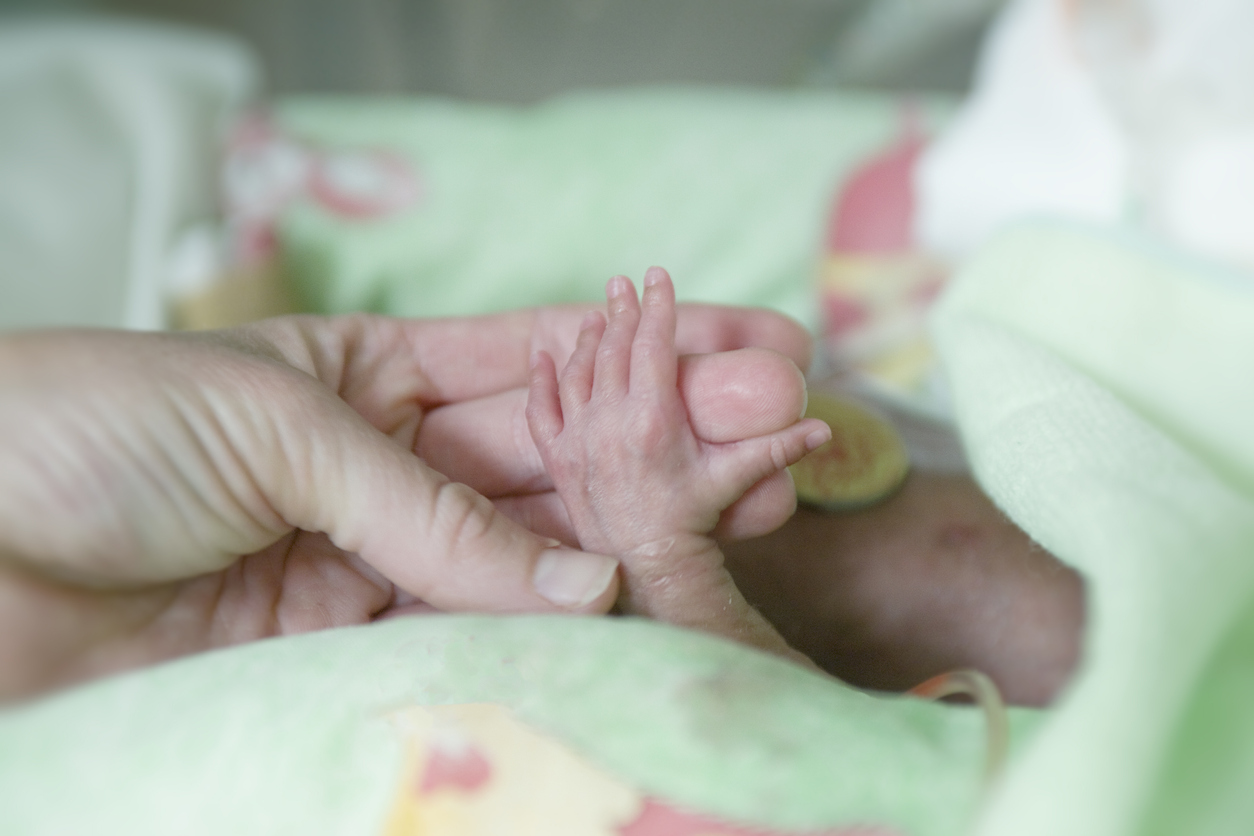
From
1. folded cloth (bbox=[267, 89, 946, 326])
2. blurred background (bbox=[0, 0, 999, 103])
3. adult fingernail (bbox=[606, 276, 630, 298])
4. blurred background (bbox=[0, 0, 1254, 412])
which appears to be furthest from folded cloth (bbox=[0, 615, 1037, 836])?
blurred background (bbox=[0, 0, 999, 103])

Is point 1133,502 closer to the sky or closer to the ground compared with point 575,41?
closer to the ground

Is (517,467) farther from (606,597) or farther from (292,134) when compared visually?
(292,134)

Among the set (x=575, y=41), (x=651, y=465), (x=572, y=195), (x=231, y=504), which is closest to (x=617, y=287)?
(x=651, y=465)

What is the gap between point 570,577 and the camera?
1.15 feet

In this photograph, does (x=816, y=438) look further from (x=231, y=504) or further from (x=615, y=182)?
(x=615, y=182)

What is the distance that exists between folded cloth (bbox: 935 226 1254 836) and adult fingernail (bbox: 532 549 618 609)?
0.15m

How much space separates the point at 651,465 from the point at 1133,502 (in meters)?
0.18

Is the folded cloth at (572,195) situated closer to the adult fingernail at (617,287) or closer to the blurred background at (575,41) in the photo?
the blurred background at (575,41)

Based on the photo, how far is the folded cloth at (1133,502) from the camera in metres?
0.26

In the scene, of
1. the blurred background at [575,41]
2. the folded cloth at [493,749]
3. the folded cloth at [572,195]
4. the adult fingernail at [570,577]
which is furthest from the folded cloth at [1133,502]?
the blurred background at [575,41]

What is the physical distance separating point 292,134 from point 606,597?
2.72 ft

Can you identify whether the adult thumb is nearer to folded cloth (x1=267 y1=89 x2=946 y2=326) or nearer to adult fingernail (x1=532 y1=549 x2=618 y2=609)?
adult fingernail (x1=532 y1=549 x2=618 y2=609)

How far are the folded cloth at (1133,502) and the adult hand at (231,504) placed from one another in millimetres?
123

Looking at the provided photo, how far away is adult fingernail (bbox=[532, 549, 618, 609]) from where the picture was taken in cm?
35
